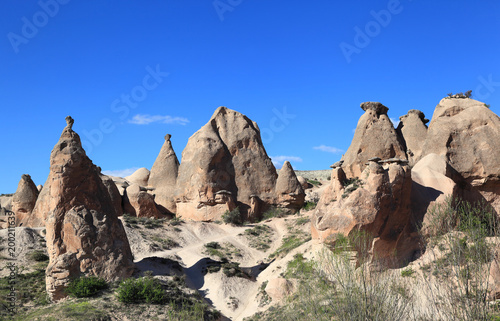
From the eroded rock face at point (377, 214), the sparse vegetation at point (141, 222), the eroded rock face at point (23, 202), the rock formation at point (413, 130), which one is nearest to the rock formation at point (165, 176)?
the sparse vegetation at point (141, 222)

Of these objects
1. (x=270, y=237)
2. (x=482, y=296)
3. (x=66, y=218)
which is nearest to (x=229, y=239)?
(x=270, y=237)

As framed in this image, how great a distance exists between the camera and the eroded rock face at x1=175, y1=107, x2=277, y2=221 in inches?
1824

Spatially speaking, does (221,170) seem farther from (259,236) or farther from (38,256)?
(38,256)

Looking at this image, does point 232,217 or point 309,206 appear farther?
point 309,206

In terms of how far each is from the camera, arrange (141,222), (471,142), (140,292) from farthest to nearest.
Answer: (141,222) < (471,142) < (140,292)

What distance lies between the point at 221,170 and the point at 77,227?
70.8ft

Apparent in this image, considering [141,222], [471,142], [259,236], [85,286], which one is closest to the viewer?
[85,286]

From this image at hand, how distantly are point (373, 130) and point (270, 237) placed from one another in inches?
510

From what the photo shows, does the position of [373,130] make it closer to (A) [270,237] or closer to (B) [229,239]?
(A) [270,237]

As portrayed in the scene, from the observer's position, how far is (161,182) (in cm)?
→ 5050

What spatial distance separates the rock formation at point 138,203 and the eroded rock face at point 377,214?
68.8ft

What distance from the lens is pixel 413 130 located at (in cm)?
4559

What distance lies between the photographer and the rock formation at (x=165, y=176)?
48.7 meters

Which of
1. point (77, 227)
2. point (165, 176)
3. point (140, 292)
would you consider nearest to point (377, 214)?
point (140, 292)
